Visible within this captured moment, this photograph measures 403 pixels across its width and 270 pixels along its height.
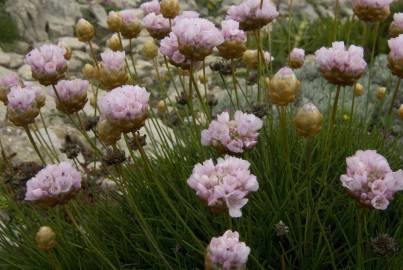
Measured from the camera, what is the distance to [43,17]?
615cm

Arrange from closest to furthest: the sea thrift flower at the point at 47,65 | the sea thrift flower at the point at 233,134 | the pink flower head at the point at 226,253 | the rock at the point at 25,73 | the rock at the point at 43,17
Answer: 1. the pink flower head at the point at 226,253
2. the sea thrift flower at the point at 233,134
3. the sea thrift flower at the point at 47,65
4. the rock at the point at 25,73
5. the rock at the point at 43,17

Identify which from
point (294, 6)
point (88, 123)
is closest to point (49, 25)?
point (294, 6)

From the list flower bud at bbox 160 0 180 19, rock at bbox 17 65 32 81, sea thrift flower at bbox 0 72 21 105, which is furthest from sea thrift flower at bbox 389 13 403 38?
rock at bbox 17 65 32 81

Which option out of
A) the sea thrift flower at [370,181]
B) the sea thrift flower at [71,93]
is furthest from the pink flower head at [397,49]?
the sea thrift flower at [71,93]

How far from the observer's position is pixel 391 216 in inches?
83.5

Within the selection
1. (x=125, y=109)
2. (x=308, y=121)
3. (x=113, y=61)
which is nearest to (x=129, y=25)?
(x=113, y=61)

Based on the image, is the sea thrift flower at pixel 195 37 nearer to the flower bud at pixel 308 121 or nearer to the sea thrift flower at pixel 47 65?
the flower bud at pixel 308 121

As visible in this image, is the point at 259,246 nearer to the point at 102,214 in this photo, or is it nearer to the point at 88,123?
the point at 102,214

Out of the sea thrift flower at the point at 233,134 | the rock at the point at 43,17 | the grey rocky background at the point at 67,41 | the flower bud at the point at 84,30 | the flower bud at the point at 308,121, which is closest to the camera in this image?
the flower bud at the point at 308,121

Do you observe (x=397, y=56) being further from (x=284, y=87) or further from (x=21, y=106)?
(x=21, y=106)

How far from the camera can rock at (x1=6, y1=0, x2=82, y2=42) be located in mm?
5871

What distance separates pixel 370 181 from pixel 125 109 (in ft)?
2.28

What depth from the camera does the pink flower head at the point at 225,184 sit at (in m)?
1.38

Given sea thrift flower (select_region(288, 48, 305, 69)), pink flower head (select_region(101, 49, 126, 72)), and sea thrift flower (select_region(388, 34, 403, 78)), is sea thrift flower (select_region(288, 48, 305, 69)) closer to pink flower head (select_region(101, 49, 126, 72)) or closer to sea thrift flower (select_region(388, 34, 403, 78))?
sea thrift flower (select_region(388, 34, 403, 78))
